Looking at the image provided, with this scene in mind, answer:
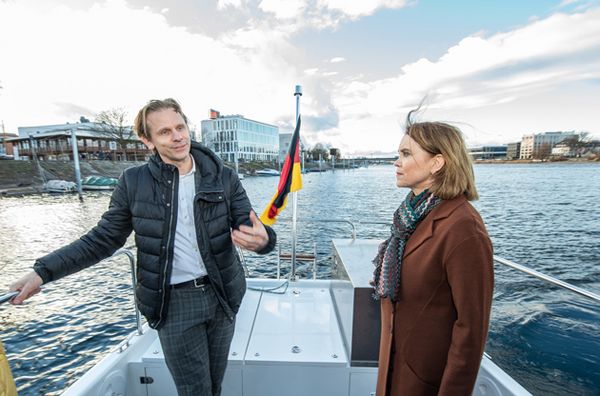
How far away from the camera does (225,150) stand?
88188 millimetres

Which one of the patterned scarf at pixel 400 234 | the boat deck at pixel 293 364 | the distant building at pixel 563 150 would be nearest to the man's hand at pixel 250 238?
the patterned scarf at pixel 400 234

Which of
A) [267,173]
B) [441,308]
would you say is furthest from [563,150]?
[441,308]

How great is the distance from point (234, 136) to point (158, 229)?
90.7 m

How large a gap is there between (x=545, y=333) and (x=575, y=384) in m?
1.63

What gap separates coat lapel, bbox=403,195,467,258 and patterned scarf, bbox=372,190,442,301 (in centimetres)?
4

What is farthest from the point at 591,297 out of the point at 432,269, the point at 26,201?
the point at 26,201

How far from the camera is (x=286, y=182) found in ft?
13.4

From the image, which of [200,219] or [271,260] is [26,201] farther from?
[200,219]

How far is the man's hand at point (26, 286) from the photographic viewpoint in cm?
152

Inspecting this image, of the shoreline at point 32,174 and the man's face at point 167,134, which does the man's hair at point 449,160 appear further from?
the shoreline at point 32,174

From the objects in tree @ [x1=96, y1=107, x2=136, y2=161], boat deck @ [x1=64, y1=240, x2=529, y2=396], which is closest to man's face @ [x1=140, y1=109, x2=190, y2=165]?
boat deck @ [x1=64, y1=240, x2=529, y2=396]

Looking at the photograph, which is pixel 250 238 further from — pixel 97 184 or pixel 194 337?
pixel 97 184

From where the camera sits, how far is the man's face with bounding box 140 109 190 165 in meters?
1.75

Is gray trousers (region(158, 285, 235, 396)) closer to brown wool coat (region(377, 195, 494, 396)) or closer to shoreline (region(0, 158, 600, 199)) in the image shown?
brown wool coat (region(377, 195, 494, 396))
